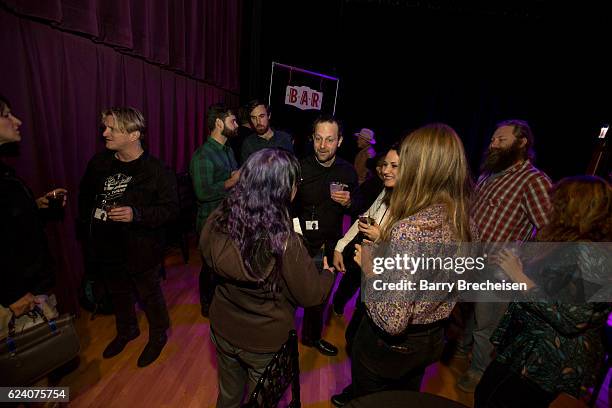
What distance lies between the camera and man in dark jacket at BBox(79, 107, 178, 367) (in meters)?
2.08

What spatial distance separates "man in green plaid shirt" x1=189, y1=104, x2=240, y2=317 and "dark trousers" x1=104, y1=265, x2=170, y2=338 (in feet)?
1.53

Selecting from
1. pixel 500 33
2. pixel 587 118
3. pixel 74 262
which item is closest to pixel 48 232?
pixel 74 262

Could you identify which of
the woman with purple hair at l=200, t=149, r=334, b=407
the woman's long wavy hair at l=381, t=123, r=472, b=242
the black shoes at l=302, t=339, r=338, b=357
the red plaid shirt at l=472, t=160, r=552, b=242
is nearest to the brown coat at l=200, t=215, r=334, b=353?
the woman with purple hair at l=200, t=149, r=334, b=407

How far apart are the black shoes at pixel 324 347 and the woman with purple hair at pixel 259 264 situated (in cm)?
140

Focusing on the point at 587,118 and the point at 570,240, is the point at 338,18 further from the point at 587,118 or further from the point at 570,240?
the point at 570,240

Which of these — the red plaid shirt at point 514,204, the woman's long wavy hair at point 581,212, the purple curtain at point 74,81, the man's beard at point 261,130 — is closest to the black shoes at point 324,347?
the red plaid shirt at point 514,204

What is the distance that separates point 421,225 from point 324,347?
6.73 feet

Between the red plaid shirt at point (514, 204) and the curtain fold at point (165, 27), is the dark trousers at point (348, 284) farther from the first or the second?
the curtain fold at point (165, 27)

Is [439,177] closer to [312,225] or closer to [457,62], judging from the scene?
[312,225]

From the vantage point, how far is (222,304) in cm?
148

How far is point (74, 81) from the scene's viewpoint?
102 inches

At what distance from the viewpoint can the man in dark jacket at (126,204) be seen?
2.08m

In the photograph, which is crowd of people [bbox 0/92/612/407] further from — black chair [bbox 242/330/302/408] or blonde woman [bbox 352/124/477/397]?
black chair [bbox 242/330/302/408]

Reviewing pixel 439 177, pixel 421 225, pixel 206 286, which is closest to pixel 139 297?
pixel 206 286
